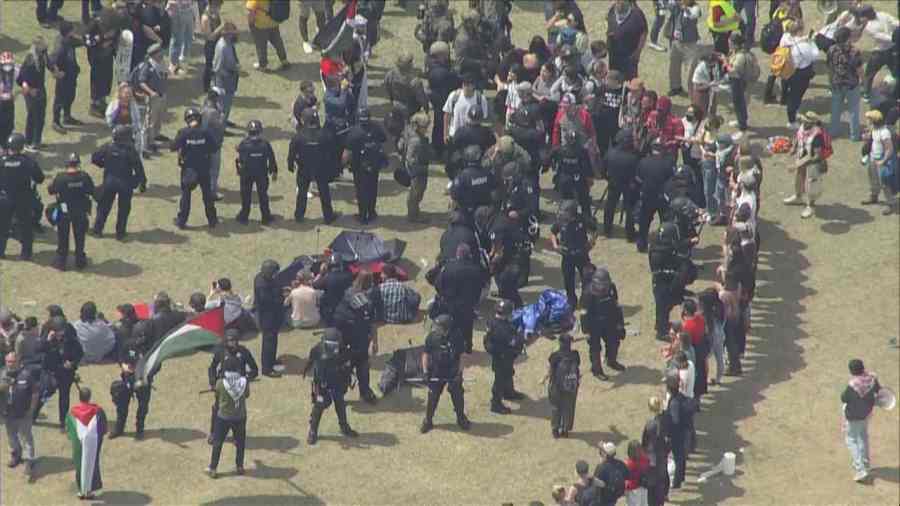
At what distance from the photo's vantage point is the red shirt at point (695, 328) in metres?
34.8

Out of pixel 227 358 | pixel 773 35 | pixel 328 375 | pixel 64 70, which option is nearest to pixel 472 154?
pixel 328 375

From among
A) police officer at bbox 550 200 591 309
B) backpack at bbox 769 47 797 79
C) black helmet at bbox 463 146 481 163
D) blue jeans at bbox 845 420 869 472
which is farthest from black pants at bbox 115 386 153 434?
backpack at bbox 769 47 797 79

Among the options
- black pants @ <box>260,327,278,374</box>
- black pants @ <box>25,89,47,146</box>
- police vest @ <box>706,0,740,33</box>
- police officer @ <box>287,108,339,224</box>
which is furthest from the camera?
police vest @ <box>706,0,740,33</box>

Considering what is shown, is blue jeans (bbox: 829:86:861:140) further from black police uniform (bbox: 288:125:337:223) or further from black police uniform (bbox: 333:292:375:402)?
black police uniform (bbox: 333:292:375:402)

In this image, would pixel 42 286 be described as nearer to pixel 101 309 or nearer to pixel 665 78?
pixel 101 309

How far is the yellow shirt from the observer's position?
44.3 meters

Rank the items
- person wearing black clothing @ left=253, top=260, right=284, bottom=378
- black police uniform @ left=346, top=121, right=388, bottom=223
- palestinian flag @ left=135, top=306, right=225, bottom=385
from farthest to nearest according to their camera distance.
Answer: black police uniform @ left=346, top=121, right=388, bottom=223 → person wearing black clothing @ left=253, top=260, right=284, bottom=378 → palestinian flag @ left=135, top=306, right=225, bottom=385

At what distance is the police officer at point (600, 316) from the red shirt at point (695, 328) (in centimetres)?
117

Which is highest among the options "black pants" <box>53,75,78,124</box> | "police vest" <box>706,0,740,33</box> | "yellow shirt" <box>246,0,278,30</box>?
"police vest" <box>706,0,740,33</box>

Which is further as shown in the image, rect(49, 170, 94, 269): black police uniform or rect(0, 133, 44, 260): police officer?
rect(0, 133, 44, 260): police officer

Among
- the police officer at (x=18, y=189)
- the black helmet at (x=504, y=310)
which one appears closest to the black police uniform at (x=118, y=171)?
the police officer at (x=18, y=189)

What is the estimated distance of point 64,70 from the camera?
137ft

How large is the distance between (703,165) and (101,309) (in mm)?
9902

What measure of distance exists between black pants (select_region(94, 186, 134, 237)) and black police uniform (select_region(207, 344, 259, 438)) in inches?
224
